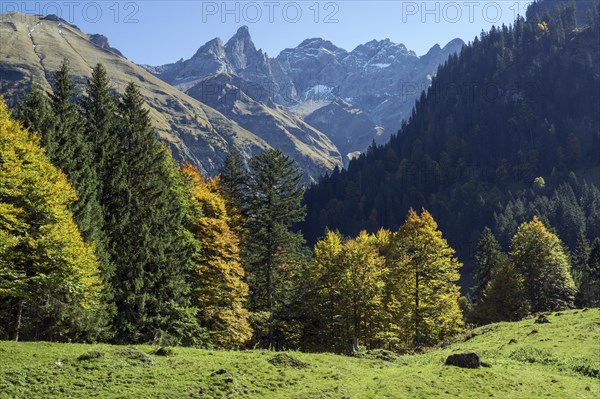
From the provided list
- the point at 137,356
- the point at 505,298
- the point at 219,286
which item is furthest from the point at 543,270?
the point at 137,356

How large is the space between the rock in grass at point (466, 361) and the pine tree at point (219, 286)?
25614 millimetres

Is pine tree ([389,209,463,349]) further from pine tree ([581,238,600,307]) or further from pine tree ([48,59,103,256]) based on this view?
pine tree ([581,238,600,307])

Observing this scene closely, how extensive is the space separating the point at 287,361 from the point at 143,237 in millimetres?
20816

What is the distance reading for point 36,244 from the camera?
33.3 m

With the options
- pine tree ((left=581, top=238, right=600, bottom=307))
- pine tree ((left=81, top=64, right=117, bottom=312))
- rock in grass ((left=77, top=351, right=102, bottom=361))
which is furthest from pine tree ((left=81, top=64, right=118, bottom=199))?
pine tree ((left=581, top=238, right=600, bottom=307))

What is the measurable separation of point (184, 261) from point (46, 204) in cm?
1899

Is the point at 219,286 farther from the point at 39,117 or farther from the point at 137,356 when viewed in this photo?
the point at 137,356

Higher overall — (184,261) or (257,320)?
(184,261)

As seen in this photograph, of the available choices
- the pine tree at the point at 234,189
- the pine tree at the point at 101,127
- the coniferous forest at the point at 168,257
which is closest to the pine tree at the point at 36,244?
the coniferous forest at the point at 168,257

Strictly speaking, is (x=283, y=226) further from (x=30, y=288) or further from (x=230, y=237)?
(x=30, y=288)

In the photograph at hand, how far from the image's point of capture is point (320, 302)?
59.1 metres

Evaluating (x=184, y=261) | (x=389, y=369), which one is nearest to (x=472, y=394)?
(x=389, y=369)

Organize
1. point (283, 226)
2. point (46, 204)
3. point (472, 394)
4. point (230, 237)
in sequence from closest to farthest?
point (472, 394), point (46, 204), point (230, 237), point (283, 226)

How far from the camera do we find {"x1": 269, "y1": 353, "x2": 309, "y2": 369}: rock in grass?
32031 mm
